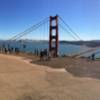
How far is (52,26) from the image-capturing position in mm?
32156

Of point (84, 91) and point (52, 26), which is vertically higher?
point (52, 26)

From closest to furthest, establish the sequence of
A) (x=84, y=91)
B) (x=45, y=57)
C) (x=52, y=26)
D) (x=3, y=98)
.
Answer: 1. (x=3, y=98)
2. (x=84, y=91)
3. (x=45, y=57)
4. (x=52, y=26)

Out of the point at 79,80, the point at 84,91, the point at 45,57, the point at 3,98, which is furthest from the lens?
the point at 45,57

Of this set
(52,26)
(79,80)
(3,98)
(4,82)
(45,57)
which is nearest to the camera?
(3,98)

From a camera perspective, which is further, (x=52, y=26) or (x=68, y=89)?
(x=52, y=26)

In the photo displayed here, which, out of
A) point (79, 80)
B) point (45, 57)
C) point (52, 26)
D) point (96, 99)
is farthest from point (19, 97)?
point (52, 26)

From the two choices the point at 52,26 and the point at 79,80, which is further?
the point at 52,26

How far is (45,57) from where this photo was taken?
2477cm

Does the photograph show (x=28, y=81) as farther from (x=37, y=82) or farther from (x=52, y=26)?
(x=52, y=26)

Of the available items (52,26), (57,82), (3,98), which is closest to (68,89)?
(57,82)

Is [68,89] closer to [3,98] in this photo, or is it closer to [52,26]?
[3,98]

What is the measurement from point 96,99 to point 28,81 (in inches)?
192

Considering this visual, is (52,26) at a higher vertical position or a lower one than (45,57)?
higher

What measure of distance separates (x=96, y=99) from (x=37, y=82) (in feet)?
14.2
